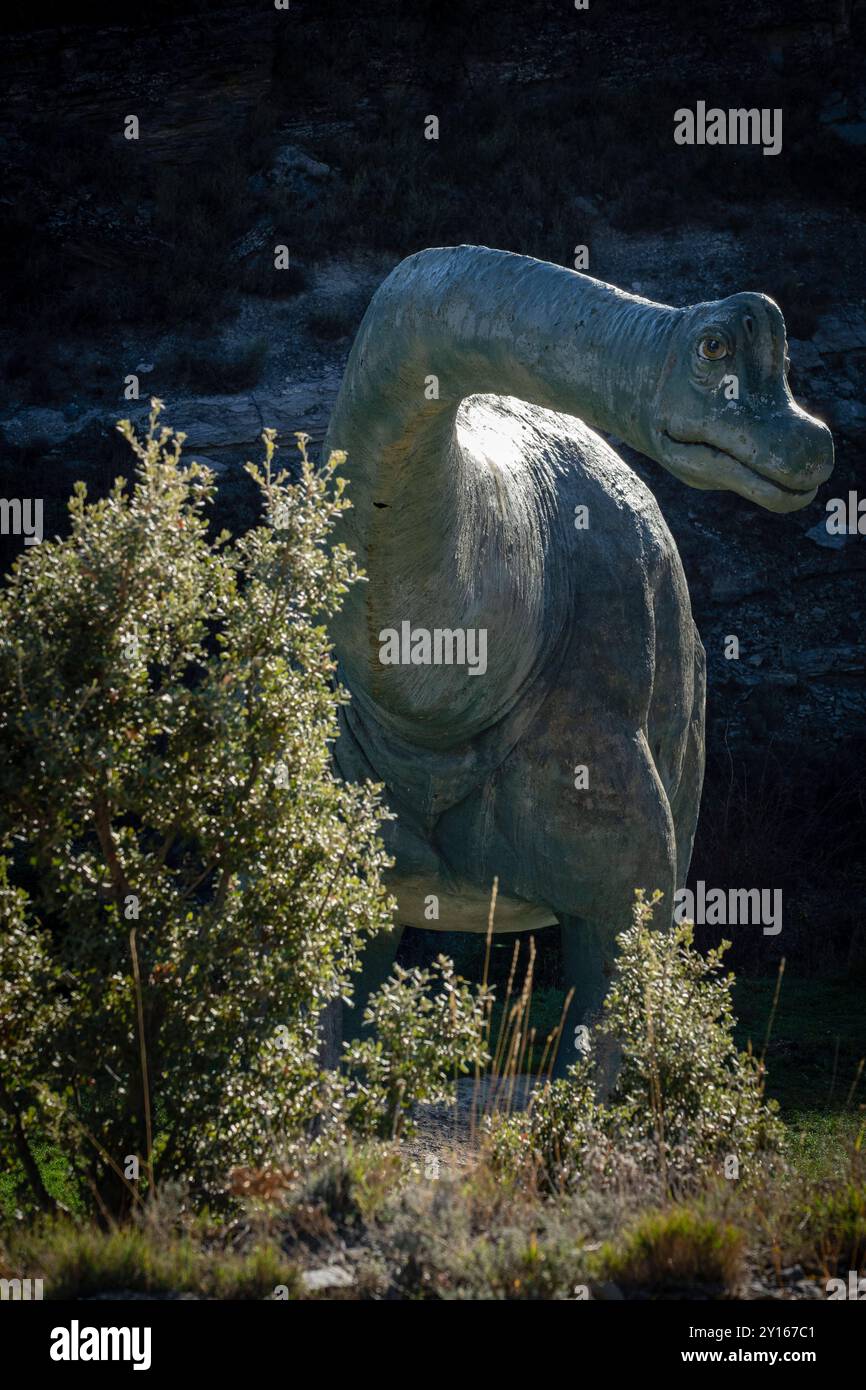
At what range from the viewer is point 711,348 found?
11.2ft

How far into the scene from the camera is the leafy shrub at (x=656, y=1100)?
4.62 meters

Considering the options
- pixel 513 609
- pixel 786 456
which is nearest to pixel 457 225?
pixel 513 609

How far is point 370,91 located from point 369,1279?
813 inches

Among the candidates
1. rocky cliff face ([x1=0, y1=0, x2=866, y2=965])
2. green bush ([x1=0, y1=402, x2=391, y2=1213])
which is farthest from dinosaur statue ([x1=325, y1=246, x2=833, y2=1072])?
rocky cliff face ([x1=0, y1=0, x2=866, y2=965])

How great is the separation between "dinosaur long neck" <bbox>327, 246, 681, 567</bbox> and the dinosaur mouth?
0.09 metres

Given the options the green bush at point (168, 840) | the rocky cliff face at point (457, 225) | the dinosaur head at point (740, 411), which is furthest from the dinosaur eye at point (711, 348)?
the rocky cliff face at point (457, 225)

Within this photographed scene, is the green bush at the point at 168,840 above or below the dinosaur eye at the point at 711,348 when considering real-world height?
below

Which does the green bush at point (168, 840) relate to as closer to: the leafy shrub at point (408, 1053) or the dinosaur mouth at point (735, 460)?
the leafy shrub at point (408, 1053)

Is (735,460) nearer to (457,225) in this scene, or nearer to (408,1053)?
(408,1053)

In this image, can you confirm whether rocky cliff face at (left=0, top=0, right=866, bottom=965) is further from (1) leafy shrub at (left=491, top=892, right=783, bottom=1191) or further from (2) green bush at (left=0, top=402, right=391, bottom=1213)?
(2) green bush at (left=0, top=402, right=391, bottom=1213)

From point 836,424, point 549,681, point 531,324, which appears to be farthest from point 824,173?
point 531,324

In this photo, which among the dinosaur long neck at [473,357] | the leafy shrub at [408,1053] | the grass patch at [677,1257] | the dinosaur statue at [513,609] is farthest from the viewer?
the leafy shrub at [408,1053]

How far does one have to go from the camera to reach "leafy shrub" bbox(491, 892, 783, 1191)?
4617mm
